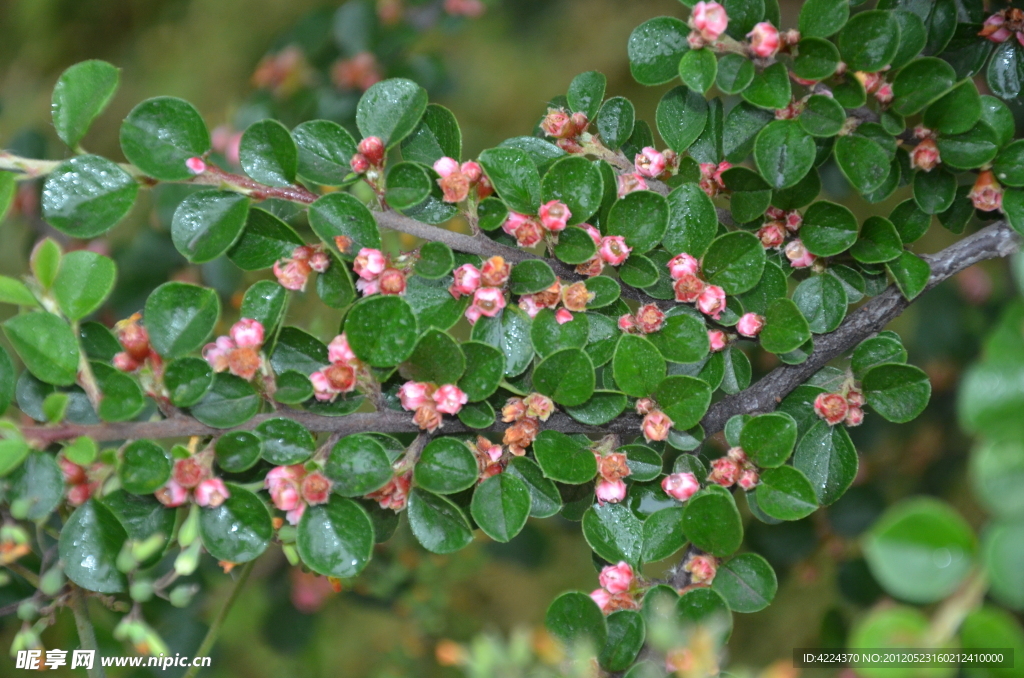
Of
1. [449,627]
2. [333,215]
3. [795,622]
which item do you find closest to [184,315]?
[333,215]

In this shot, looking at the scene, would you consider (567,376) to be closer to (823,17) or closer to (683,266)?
(683,266)

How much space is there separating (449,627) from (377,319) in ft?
5.35

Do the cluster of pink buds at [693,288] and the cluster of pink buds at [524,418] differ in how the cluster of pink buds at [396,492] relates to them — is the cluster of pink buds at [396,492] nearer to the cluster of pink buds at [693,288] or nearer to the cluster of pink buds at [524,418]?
the cluster of pink buds at [524,418]

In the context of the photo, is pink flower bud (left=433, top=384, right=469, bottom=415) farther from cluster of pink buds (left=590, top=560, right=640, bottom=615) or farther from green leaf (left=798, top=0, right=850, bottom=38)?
green leaf (left=798, top=0, right=850, bottom=38)

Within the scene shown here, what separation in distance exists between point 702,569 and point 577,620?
0.13 m

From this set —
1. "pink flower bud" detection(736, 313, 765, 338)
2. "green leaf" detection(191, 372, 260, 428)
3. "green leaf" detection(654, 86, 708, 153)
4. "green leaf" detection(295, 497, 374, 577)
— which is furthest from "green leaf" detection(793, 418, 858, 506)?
"green leaf" detection(191, 372, 260, 428)

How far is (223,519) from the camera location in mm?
665

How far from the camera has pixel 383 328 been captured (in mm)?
658

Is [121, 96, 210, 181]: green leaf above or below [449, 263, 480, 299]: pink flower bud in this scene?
above

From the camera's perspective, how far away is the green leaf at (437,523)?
68cm

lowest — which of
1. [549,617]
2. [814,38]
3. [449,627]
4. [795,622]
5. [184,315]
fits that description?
[449,627]

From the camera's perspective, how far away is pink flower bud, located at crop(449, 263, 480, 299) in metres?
0.70

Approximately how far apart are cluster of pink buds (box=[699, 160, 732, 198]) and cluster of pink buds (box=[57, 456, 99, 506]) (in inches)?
26.2

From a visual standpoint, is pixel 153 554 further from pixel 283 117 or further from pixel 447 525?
pixel 283 117
